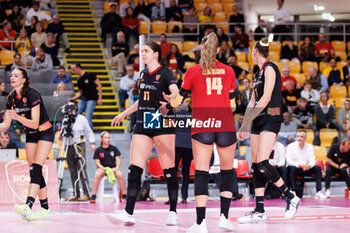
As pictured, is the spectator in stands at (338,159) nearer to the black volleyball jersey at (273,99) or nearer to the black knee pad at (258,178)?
the black knee pad at (258,178)

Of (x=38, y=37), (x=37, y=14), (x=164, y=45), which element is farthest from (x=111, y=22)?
(x=38, y=37)

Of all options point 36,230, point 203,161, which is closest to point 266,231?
point 203,161

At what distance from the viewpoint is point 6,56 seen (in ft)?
52.6

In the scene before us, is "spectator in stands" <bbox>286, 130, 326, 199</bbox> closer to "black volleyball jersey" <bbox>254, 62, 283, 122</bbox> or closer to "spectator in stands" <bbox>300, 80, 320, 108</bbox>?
"spectator in stands" <bbox>300, 80, 320, 108</bbox>

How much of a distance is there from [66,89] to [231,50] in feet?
17.1

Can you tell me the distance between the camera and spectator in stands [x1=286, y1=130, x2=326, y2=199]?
12.2m

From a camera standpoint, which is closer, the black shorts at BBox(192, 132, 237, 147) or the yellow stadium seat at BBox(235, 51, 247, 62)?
the black shorts at BBox(192, 132, 237, 147)

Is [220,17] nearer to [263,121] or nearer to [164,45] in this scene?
[164,45]

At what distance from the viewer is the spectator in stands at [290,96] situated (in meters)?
15.6

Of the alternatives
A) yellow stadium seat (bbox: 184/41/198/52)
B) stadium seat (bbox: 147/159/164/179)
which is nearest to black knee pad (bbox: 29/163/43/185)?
stadium seat (bbox: 147/159/164/179)

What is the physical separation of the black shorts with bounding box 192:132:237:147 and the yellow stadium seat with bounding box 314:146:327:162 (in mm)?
8198

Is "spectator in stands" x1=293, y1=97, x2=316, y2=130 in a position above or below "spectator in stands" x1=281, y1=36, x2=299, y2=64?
below

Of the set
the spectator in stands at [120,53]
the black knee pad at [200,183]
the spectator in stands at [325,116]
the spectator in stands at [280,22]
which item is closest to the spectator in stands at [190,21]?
the spectator in stands at [120,53]

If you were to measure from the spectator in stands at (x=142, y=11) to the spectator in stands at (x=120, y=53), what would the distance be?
1.96 meters
